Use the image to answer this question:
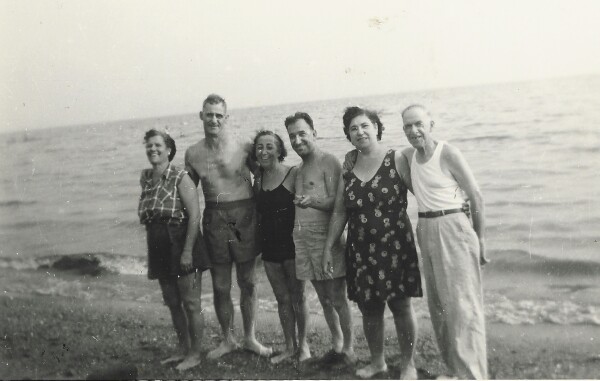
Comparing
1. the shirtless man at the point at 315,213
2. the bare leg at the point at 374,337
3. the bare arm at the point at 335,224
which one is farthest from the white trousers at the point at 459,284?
the shirtless man at the point at 315,213

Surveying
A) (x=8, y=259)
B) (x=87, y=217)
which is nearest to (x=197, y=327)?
(x=8, y=259)

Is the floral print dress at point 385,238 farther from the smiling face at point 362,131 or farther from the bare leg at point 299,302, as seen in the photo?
the bare leg at point 299,302

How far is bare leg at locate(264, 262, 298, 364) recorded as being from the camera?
3941mm

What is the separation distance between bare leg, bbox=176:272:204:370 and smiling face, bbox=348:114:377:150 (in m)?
1.58

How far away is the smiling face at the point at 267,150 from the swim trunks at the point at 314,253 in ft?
1.75

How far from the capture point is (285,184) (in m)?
3.85

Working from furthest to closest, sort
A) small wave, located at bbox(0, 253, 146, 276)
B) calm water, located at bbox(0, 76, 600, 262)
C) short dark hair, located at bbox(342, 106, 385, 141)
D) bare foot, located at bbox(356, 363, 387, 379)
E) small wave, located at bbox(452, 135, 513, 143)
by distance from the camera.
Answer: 1. small wave, located at bbox(452, 135, 513, 143)
2. small wave, located at bbox(0, 253, 146, 276)
3. calm water, located at bbox(0, 76, 600, 262)
4. bare foot, located at bbox(356, 363, 387, 379)
5. short dark hair, located at bbox(342, 106, 385, 141)

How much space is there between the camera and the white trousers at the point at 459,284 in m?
3.24

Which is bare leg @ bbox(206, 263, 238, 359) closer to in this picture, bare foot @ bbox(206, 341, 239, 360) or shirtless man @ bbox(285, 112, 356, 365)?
bare foot @ bbox(206, 341, 239, 360)

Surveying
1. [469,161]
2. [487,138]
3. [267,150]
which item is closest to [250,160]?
[267,150]

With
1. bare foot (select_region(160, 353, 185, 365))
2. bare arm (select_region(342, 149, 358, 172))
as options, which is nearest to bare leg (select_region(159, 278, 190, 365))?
bare foot (select_region(160, 353, 185, 365))

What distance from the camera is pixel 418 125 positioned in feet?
10.7

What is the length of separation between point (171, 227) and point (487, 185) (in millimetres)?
7747

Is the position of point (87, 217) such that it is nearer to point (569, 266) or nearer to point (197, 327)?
point (197, 327)
